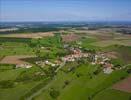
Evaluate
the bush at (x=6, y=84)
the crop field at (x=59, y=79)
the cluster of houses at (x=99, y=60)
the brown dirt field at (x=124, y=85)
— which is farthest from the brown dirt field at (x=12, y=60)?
the brown dirt field at (x=124, y=85)

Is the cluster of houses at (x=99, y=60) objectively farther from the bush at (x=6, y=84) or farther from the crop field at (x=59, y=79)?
the bush at (x=6, y=84)

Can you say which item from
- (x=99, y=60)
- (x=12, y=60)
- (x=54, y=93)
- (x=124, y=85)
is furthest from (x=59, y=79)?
(x=99, y=60)

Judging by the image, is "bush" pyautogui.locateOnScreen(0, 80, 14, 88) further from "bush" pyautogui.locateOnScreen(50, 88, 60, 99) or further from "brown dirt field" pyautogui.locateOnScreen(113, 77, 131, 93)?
"brown dirt field" pyautogui.locateOnScreen(113, 77, 131, 93)

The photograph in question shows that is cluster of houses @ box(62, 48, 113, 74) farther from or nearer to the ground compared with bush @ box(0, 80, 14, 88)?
nearer to the ground

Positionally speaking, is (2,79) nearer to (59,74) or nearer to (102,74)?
(59,74)

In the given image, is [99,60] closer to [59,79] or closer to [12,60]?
[59,79]

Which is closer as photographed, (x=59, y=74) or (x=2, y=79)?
(x=2, y=79)

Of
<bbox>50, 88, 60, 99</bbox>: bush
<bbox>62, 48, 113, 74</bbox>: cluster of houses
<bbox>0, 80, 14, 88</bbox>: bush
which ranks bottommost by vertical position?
<bbox>62, 48, 113, 74</bbox>: cluster of houses

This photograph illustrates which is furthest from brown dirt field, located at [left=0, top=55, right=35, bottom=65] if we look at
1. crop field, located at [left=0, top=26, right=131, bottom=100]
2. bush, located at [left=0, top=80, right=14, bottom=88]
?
bush, located at [left=0, top=80, right=14, bottom=88]

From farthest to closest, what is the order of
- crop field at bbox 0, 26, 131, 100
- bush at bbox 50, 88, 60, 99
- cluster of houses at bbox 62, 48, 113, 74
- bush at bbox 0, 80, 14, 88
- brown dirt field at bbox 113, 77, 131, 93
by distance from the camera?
cluster of houses at bbox 62, 48, 113, 74 < bush at bbox 0, 80, 14, 88 < brown dirt field at bbox 113, 77, 131, 93 < crop field at bbox 0, 26, 131, 100 < bush at bbox 50, 88, 60, 99

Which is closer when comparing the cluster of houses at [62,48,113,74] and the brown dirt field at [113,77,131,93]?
the brown dirt field at [113,77,131,93]

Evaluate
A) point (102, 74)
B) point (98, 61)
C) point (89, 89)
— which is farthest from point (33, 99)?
point (98, 61)
